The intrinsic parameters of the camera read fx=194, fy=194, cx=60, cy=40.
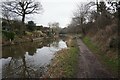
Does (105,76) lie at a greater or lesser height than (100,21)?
lesser

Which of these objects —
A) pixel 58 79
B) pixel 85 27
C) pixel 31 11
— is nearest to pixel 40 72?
pixel 58 79

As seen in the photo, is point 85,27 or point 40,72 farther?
point 85,27

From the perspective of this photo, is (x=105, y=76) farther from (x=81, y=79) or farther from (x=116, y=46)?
(x=116, y=46)

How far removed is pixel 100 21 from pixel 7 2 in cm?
2156

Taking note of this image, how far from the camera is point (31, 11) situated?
150 ft

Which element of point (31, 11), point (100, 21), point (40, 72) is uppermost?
point (31, 11)

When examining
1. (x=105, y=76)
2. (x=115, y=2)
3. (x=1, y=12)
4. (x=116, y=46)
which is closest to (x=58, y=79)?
(x=105, y=76)

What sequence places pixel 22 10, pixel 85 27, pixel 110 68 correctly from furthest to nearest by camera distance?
pixel 85 27, pixel 22 10, pixel 110 68

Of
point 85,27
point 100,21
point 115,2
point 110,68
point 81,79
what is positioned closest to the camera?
point 81,79

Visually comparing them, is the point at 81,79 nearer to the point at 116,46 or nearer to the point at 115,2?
the point at 116,46

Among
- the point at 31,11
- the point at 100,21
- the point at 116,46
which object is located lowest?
the point at 116,46

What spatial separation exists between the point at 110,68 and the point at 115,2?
8664 millimetres

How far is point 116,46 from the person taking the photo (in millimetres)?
16438

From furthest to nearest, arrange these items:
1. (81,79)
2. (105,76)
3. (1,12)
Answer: (1,12) < (105,76) < (81,79)
